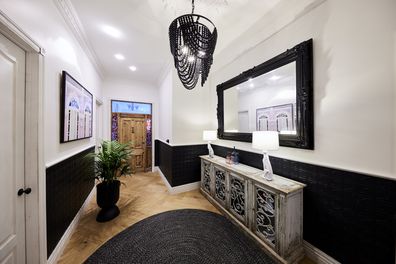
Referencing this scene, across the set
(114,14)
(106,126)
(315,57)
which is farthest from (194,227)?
(106,126)

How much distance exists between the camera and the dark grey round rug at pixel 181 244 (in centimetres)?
149

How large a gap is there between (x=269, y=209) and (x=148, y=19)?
2.75 m

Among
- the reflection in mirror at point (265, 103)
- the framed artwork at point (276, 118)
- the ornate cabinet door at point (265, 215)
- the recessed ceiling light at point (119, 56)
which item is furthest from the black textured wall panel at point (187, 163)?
the recessed ceiling light at point (119, 56)

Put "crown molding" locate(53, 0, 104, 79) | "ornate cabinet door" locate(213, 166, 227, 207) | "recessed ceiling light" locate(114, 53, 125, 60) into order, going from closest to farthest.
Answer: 1. "crown molding" locate(53, 0, 104, 79)
2. "ornate cabinet door" locate(213, 166, 227, 207)
3. "recessed ceiling light" locate(114, 53, 125, 60)

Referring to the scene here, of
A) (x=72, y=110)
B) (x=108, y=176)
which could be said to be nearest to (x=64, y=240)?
(x=108, y=176)

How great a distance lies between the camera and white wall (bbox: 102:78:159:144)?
4012 mm

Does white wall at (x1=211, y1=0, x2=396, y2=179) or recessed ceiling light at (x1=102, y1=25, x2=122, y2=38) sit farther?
recessed ceiling light at (x1=102, y1=25, x2=122, y2=38)

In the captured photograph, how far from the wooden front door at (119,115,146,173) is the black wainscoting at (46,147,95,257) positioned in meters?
2.05

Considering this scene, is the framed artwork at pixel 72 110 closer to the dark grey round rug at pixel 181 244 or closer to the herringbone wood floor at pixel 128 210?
the herringbone wood floor at pixel 128 210

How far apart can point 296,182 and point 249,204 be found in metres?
0.59

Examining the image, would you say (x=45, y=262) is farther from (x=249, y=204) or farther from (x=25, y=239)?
(x=249, y=204)

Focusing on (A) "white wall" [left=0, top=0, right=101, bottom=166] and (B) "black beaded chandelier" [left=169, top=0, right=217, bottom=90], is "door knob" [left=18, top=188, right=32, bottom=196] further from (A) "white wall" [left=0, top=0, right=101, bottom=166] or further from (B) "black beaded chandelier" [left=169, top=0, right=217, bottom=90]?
(B) "black beaded chandelier" [left=169, top=0, right=217, bottom=90]

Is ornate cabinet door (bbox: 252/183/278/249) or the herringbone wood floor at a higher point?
ornate cabinet door (bbox: 252/183/278/249)

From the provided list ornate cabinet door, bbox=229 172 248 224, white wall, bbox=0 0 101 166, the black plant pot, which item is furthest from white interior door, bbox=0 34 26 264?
ornate cabinet door, bbox=229 172 248 224
